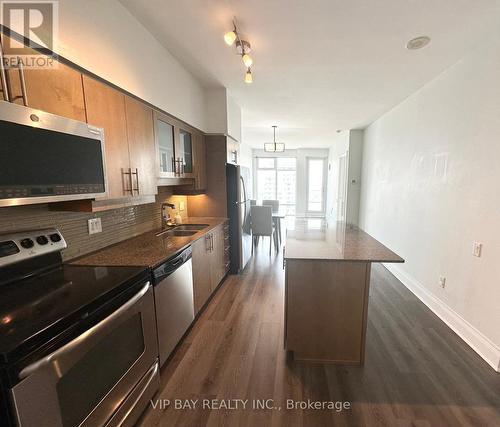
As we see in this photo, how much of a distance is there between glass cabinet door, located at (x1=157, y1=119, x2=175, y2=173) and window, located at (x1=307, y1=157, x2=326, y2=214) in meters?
7.36

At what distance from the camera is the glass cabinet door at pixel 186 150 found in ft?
8.85

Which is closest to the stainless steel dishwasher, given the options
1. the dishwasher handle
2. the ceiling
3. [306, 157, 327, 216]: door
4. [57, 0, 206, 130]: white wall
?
the dishwasher handle

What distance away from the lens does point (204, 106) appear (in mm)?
3340

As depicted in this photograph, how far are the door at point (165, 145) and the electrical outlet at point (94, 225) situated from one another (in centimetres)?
65

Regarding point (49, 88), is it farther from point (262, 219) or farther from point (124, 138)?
point (262, 219)

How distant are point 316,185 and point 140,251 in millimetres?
8186

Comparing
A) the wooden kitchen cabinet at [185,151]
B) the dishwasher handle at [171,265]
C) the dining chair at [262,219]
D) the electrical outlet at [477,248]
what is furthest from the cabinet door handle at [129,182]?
the electrical outlet at [477,248]

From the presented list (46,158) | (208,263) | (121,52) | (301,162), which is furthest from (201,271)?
(301,162)

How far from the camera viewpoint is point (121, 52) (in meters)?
1.78

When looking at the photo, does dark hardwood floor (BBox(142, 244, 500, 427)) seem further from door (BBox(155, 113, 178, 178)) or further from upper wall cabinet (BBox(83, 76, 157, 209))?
door (BBox(155, 113, 178, 178))

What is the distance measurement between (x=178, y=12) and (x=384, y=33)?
167 cm

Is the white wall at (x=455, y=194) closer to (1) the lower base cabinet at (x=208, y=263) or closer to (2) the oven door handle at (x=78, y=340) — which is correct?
(1) the lower base cabinet at (x=208, y=263)

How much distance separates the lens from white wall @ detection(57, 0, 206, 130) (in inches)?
54.7

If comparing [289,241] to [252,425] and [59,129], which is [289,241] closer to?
[252,425]
